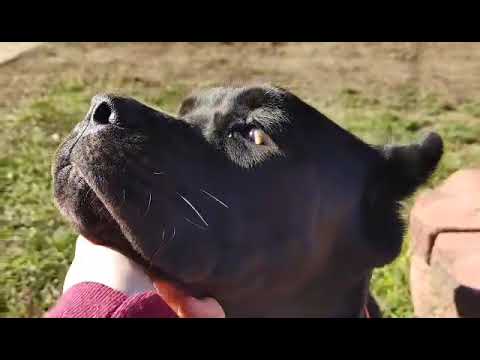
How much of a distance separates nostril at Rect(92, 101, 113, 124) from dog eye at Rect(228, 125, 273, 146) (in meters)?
0.46

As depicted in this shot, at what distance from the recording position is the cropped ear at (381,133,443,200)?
109 inches

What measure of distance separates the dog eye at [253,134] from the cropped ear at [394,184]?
0.51m

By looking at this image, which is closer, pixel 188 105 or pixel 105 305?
pixel 105 305

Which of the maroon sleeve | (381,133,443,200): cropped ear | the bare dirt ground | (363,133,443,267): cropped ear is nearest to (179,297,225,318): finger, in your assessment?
the maroon sleeve

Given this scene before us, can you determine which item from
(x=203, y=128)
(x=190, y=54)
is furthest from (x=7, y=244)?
(x=190, y=54)

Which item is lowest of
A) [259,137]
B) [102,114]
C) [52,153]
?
[52,153]

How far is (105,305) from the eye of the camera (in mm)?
1994

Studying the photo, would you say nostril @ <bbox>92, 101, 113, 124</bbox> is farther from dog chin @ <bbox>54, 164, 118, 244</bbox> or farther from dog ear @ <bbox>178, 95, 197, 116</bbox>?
dog ear @ <bbox>178, 95, 197, 116</bbox>

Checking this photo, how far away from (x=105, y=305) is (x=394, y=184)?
4.19 ft

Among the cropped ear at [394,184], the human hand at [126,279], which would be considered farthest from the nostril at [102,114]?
the cropped ear at [394,184]

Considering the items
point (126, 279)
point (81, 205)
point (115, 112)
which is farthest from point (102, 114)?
point (126, 279)

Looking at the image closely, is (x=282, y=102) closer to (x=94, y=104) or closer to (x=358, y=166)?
(x=358, y=166)

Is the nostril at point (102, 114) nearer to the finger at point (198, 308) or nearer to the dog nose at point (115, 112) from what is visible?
the dog nose at point (115, 112)

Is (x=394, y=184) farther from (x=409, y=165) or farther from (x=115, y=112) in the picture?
(x=115, y=112)
